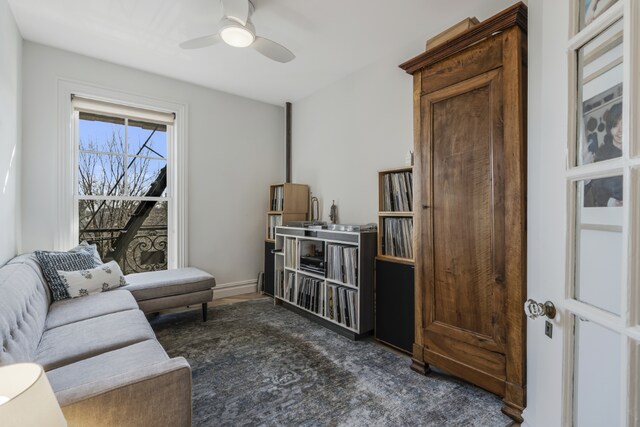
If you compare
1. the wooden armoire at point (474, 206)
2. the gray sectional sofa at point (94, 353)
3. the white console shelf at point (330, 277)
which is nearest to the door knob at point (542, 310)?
the wooden armoire at point (474, 206)

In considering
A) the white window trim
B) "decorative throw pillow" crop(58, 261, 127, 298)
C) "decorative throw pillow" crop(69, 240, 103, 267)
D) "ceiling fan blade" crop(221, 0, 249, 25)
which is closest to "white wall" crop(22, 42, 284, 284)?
the white window trim

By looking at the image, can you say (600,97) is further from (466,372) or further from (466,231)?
(466,372)

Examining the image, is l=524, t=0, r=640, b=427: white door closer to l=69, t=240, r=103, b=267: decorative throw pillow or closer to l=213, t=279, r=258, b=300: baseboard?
l=69, t=240, r=103, b=267: decorative throw pillow

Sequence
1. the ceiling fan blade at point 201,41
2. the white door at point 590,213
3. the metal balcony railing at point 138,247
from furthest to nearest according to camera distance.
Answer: the metal balcony railing at point 138,247, the ceiling fan blade at point 201,41, the white door at point 590,213

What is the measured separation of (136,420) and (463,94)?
2182mm

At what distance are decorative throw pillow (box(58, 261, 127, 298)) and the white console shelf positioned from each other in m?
1.55

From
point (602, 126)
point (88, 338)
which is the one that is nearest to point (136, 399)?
point (88, 338)

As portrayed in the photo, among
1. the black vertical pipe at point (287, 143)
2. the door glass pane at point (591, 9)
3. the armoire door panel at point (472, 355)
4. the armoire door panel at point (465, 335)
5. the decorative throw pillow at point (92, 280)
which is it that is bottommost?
the armoire door panel at point (472, 355)

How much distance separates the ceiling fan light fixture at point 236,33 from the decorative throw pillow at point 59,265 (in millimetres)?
2118

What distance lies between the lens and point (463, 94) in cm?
181

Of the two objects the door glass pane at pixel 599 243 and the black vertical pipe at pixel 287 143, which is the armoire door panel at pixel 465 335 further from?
the black vertical pipe at pixel 287 143

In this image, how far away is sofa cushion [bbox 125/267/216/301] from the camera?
2668mm

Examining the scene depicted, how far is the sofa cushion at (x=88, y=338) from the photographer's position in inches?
58.5

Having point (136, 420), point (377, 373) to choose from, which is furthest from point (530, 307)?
point (377, 373)
